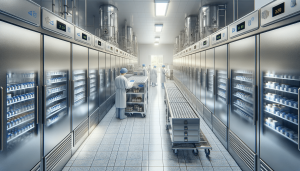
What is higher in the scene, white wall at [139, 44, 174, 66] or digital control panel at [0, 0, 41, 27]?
white wall at [139, 44, 174, 66]

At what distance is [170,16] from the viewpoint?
305 inches

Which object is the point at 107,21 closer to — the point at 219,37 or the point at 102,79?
the point at 102,79

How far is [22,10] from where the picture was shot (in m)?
1.60

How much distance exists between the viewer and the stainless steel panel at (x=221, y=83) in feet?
9.99

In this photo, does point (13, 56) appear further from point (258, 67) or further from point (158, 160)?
point (258, 67)

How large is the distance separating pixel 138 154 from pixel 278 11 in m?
2.71

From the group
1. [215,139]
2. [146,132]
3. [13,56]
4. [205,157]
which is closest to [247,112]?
[205,157]

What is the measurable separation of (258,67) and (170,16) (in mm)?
6467

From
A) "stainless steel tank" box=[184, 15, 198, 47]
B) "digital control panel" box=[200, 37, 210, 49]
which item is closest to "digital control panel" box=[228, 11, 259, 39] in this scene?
"digital control panel" box=[200, 37, 210, 49]

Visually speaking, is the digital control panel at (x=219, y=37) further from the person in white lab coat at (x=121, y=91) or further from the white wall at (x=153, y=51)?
the white wall at (x=153, y=51)

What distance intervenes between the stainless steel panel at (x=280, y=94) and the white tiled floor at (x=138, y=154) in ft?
3.13

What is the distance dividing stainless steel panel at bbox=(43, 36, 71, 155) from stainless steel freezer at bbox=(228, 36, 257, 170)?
101 inches

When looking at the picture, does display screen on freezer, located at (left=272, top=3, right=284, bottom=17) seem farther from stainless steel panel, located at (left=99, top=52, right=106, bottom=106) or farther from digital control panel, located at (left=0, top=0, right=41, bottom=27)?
stainless steel panel, located at (left=99, top=52, right=106, bottom=106)

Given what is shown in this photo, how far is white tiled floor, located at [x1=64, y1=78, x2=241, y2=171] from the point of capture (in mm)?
2549
